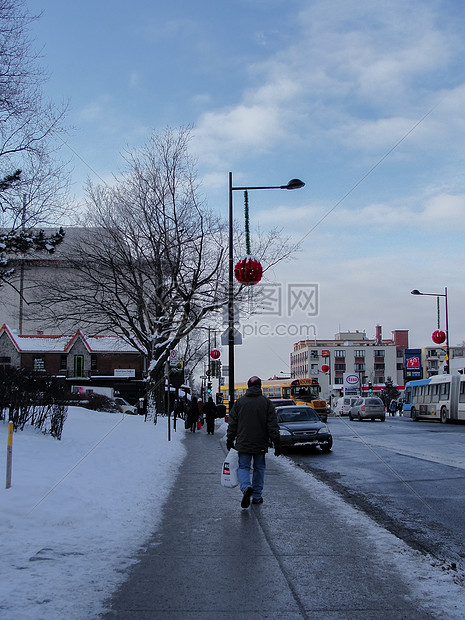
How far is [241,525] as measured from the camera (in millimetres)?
6957

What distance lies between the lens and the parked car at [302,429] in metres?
16.6

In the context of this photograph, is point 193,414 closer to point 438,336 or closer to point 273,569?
point 438,336

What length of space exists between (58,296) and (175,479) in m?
16.3

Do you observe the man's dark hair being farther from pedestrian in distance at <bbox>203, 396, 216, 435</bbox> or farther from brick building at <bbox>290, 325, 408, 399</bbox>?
brick building at <bbox>290, 325, 408, 399</bbox>

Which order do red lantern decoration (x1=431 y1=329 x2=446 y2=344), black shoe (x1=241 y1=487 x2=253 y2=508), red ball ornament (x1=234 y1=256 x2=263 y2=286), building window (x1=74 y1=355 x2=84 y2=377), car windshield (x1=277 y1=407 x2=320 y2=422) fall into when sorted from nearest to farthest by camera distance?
black shoe (x1=241 y1=487 x2=253 y2=508), red ball ornament (x1=234 y1=256 x2=263 y2=286), car windshield (x1=277 y1=407 x2=320 y2=422), red lantern decoration (x1=431 y1=329 x2=446 y2=344), building window (x1=74 y1=355 x2=84 y2=377)

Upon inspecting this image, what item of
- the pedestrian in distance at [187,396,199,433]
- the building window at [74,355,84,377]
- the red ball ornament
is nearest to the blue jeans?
the red ball ornament

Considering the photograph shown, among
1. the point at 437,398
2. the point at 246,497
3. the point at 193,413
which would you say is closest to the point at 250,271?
the point at 246,497

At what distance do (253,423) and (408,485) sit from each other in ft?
12.6

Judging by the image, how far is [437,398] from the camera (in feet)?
120

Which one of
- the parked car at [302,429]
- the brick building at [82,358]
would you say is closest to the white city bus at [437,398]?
the parked car at [302,429]

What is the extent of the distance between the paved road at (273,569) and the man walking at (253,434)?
319 millimetres

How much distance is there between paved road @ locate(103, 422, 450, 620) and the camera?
13.8ft

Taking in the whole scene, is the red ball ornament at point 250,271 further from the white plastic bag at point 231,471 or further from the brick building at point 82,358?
the brick building at point 82,358

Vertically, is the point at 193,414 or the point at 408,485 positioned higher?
the point at 408,485
